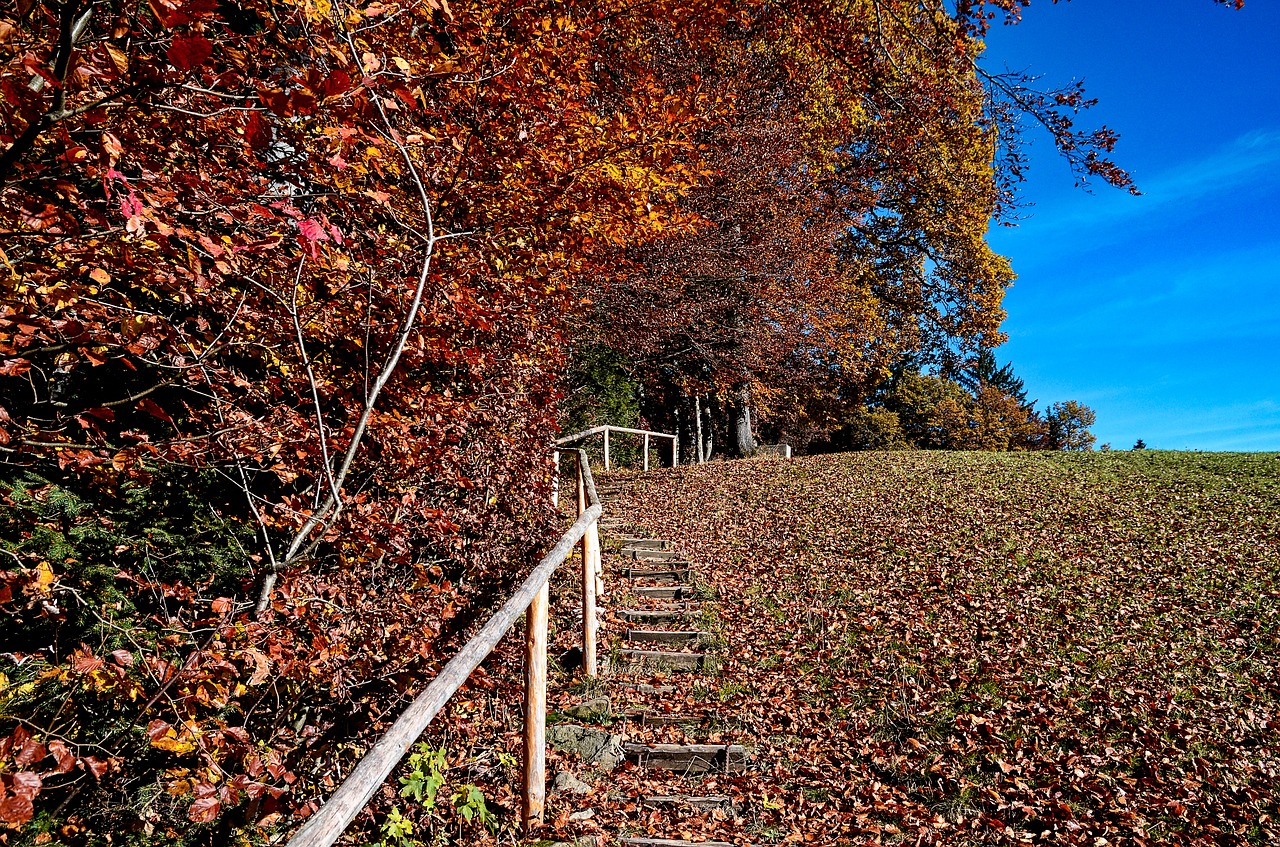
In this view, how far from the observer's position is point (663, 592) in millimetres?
8383

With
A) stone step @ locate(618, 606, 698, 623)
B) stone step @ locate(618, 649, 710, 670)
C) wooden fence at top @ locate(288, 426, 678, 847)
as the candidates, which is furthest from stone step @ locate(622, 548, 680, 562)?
wooden fence at top @ locate(288, 426, 678, 847)

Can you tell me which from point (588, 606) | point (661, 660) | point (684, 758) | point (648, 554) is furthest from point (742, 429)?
point (684, 758)

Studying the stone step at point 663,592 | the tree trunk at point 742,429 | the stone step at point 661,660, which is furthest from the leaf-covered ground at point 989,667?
the tree trunk at point 742,429

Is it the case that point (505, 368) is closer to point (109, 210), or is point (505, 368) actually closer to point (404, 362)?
point (404, 362)

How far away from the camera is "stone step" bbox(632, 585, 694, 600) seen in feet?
27.3

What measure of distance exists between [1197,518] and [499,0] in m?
13.7

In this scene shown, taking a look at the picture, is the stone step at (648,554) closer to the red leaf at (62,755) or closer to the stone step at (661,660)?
the stone step at (661,660)

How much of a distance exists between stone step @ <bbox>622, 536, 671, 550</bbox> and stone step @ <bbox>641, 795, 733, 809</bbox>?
541 centimetres

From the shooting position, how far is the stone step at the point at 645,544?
9.96 metres

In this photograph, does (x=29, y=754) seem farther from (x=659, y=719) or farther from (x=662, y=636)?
(x=662, y=636)

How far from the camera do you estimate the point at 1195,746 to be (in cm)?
558

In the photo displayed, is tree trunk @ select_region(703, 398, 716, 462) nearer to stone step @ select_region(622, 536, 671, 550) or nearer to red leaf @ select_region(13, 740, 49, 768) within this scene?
stone step @ select_region(622, 536, 671, 550)

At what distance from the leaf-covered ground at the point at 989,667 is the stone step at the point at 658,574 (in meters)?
0.58

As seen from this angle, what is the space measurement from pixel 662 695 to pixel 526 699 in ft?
8.42
